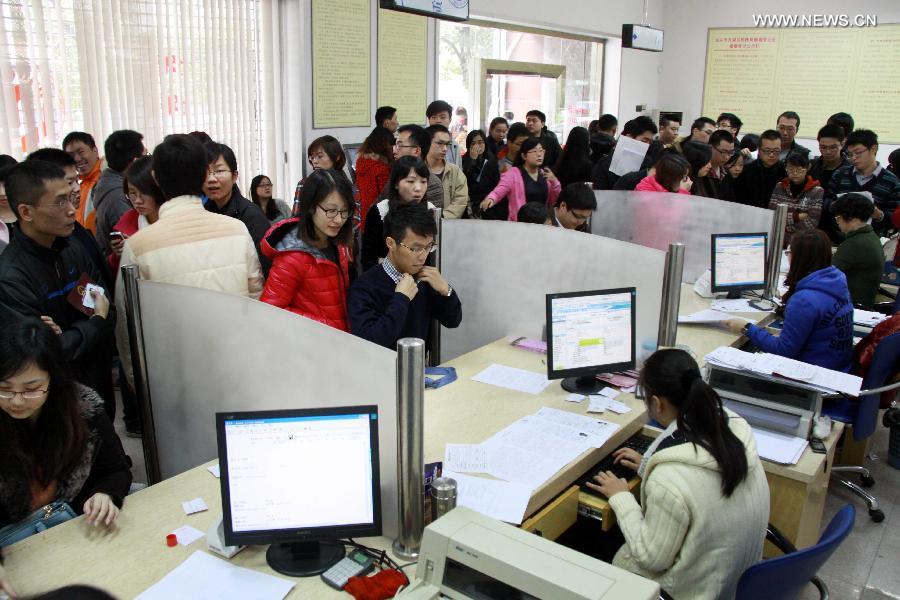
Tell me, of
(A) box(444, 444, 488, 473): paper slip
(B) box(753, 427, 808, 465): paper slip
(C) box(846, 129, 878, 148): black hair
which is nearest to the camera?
(A) box(444, 444, 488, 473): paper slip

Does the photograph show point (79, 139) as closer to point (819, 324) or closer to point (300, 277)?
point (300, 277)

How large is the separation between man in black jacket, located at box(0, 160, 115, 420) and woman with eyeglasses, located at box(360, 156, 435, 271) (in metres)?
1.51

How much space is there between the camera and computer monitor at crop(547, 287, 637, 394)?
2658mm

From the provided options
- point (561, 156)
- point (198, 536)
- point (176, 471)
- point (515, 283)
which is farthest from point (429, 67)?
point (198, 536)

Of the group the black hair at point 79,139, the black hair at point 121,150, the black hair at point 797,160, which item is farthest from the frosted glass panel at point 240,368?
the black hair at point 797,160

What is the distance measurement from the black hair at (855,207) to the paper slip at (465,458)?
2.93 meters

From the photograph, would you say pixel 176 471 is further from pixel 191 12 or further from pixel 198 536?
pixel 191 12

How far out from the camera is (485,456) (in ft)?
7.15

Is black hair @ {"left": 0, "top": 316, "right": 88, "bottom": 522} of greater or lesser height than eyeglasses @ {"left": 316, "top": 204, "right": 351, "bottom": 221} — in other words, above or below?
below

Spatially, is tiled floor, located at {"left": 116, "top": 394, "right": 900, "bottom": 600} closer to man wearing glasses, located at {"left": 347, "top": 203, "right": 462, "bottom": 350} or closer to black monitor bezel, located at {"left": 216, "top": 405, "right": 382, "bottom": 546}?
man wearing glasses, located at {"left": 347, "top": 203, "right": 462, "bottom": 350}

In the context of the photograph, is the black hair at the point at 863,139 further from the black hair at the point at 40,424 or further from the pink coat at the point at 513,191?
the black hair at the point at 40,424

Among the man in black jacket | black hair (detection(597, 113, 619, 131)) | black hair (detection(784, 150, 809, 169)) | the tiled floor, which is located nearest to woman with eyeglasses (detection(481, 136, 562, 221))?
black hair (detection(784, 150, 809, 169))

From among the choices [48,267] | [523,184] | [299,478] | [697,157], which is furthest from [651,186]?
[299,478]

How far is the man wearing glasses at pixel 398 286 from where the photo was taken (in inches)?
102
